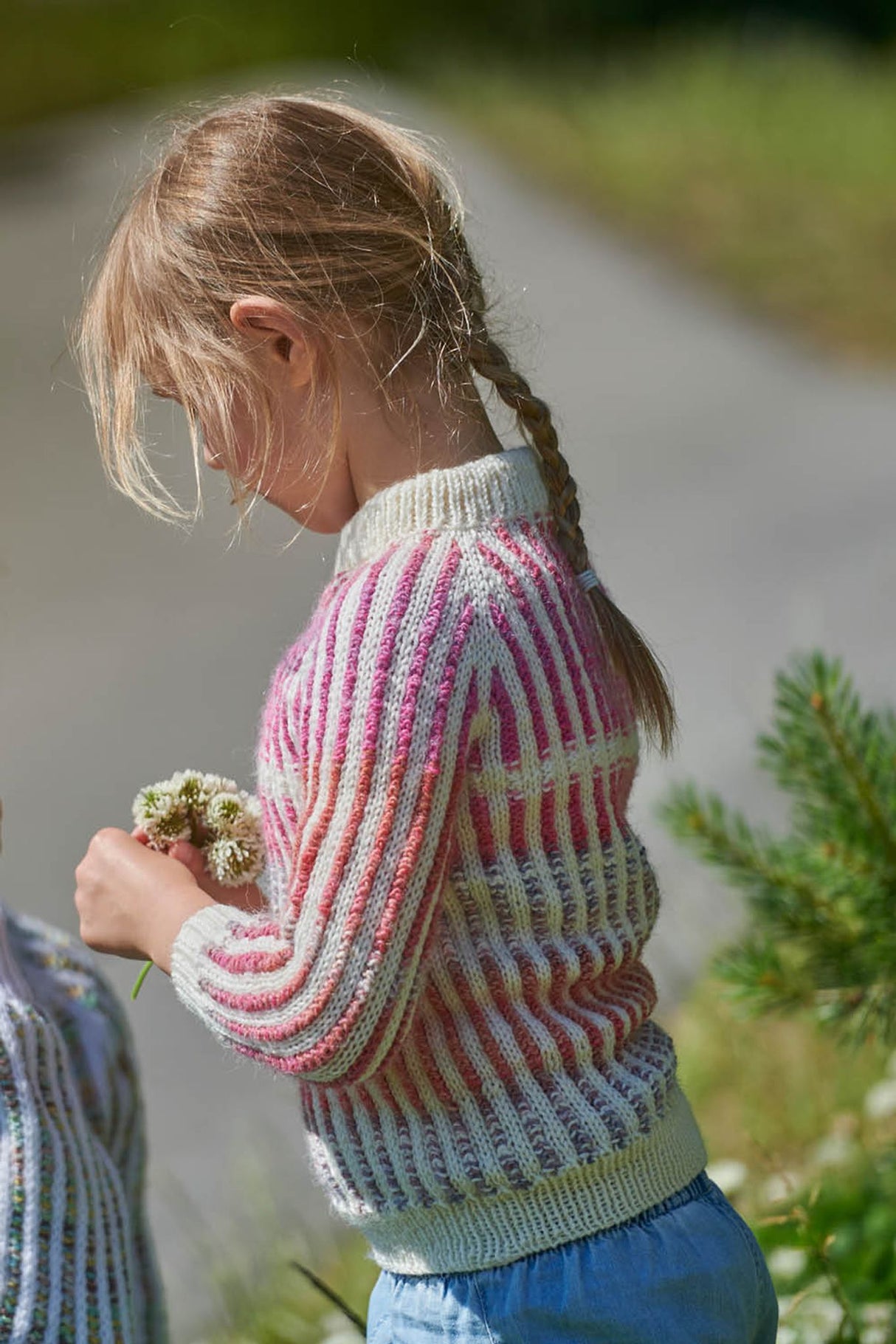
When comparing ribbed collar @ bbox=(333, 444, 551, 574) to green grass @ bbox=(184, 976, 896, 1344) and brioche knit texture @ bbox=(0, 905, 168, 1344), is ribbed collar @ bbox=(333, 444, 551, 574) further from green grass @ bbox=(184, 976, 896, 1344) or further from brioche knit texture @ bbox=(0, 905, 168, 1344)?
green grass @ bbox=(184, 976, 896, 1344)

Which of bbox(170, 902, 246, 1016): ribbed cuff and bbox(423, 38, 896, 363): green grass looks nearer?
bbox(170, 902, 246, 1016): ribbed cuff

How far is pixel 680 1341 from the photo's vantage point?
125 cm

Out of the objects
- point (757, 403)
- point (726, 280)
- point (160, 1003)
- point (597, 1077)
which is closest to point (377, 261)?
point (597, 1077)

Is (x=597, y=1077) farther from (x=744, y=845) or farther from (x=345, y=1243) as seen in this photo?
(x=345, y=1243)

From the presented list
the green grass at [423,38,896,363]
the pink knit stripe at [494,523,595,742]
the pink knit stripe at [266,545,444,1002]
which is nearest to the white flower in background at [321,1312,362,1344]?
the pink knit stripe at [266,545,444,1002]

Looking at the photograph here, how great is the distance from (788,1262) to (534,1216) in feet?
2.56

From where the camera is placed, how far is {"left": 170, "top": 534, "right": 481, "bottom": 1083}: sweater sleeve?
1.17m

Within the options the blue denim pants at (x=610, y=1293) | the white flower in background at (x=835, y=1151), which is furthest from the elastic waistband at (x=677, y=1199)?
the white flower in background at (x=835, y=1151)

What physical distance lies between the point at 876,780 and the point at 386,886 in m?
0.87

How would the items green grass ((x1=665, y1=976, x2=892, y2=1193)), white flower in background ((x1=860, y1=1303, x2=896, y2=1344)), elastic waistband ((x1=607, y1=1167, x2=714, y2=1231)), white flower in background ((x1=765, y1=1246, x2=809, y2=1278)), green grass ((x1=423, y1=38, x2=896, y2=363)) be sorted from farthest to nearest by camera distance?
green grass ((x1=423, y1=38, x2=896, y2=363))
green grass ((x1=665, y1=976, x2=892, y2=1193))
white flower in background ((x1=765, y1=1246, x2=809, y2=1278))
white flower in background ((x1=860, y1=1303, x2=896, y2=1344))
elastic waistband ((x1=607, y1=1167, x2=714, y2=1231))

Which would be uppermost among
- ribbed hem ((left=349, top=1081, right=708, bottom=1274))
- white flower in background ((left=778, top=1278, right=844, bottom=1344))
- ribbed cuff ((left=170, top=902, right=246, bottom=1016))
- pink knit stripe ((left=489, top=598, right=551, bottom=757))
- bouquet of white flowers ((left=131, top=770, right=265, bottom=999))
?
pink knit stripe ((left=489, top=598, right=551, bottom=757))

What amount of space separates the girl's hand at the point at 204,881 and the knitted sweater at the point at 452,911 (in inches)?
3.9

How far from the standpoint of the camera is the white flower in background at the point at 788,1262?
1.88m

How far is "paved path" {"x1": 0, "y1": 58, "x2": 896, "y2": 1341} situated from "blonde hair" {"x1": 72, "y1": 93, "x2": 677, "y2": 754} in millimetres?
191
